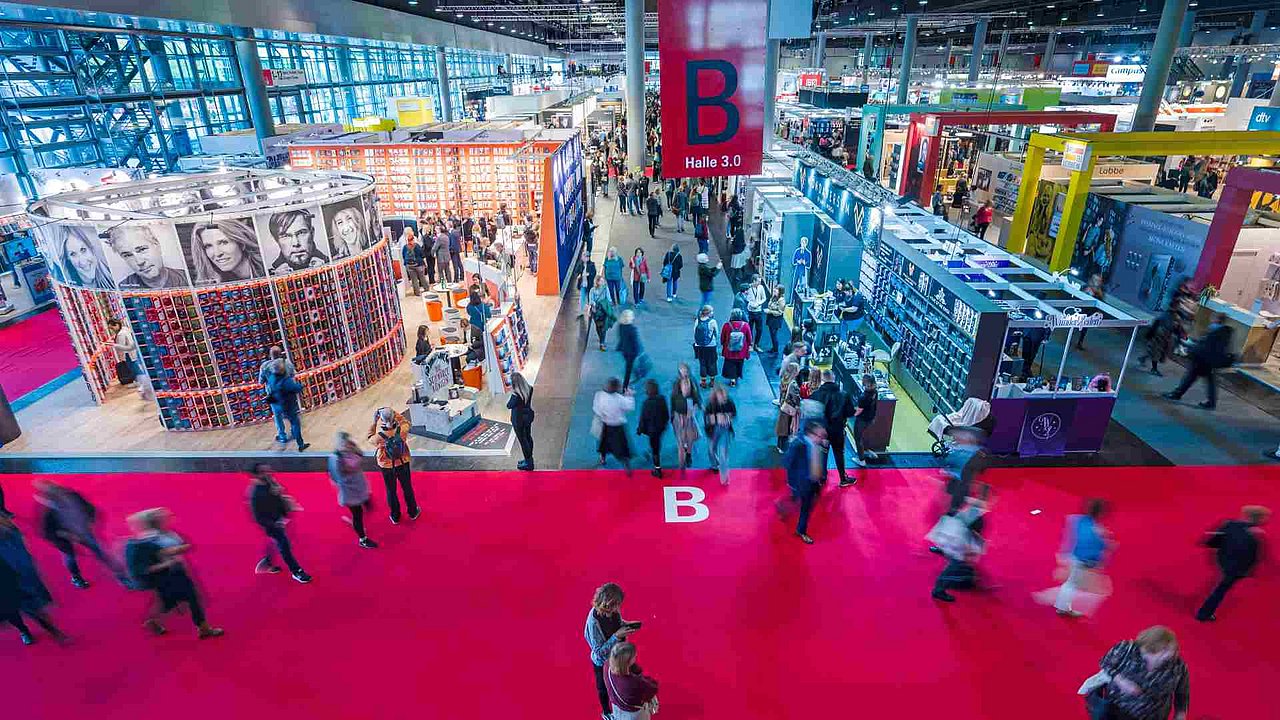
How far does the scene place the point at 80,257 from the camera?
7871mm

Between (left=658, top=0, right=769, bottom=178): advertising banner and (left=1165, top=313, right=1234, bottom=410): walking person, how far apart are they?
7.19m

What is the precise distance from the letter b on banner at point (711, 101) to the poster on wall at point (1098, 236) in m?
12.0

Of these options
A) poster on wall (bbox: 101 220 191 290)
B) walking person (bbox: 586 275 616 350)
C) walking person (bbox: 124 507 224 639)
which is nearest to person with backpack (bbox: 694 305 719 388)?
walking person (bbox: 586 275 616 350)

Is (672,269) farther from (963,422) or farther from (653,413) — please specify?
(963,422)

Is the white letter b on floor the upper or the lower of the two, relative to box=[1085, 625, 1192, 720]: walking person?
lower

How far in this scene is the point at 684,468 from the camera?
288 inches

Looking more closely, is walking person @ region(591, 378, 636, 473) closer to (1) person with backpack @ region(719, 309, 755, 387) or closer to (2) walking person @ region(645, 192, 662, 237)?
(1) person with backpack @ region(719, 309, 755, 387)

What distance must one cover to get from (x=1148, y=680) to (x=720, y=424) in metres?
3.94

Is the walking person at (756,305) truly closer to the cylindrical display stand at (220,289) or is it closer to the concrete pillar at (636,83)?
the concrete pillar at (636,83)

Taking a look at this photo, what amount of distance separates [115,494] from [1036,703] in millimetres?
9136

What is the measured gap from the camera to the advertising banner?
4754 mm

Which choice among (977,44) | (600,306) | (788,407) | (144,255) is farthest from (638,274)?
(977,44)

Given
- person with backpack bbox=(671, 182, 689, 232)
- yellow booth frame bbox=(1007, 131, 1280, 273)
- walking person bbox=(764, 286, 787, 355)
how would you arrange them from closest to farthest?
walking person bbox=(764, 286, 787, 355)
yellow booth frame bbox=(1007, 131, 1280, 273)
person with backpack bbox=(671, 182, 689, 232)

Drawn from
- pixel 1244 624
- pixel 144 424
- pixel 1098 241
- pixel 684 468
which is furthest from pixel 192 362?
pixel 1098 241
